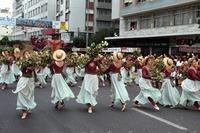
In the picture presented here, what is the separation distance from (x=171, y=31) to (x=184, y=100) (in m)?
35.6

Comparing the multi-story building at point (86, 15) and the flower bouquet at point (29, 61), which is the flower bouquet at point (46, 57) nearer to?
the flower bouquet at point (29, 61)

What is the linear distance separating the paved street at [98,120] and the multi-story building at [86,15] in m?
69.8

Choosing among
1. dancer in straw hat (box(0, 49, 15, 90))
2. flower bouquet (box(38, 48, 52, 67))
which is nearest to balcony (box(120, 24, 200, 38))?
dancer in straw hat (box(0, 49, 15, 90))

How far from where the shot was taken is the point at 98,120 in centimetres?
1273

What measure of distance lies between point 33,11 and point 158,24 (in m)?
71.5

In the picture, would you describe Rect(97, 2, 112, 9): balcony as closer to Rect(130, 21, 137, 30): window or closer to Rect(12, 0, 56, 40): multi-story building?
Rect(12, 0, 56, 40): multi-story building

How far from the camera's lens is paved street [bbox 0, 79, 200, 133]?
447 inches

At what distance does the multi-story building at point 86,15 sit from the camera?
85438 mm

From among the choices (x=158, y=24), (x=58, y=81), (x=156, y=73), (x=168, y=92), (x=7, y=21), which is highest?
(x=7, y=21)

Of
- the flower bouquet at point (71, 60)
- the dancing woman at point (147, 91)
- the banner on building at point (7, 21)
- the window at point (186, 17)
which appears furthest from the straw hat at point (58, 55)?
the banner on building at point (7, 21)

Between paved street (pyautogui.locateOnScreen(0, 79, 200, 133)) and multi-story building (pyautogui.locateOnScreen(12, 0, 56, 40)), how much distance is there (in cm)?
7269

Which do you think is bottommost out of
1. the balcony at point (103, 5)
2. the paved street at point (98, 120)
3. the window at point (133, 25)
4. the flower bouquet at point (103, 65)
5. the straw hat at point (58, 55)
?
the paved street at point (98, 120)

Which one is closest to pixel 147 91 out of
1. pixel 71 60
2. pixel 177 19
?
pixel 71 60

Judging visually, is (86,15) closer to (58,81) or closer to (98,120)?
(58,81)
